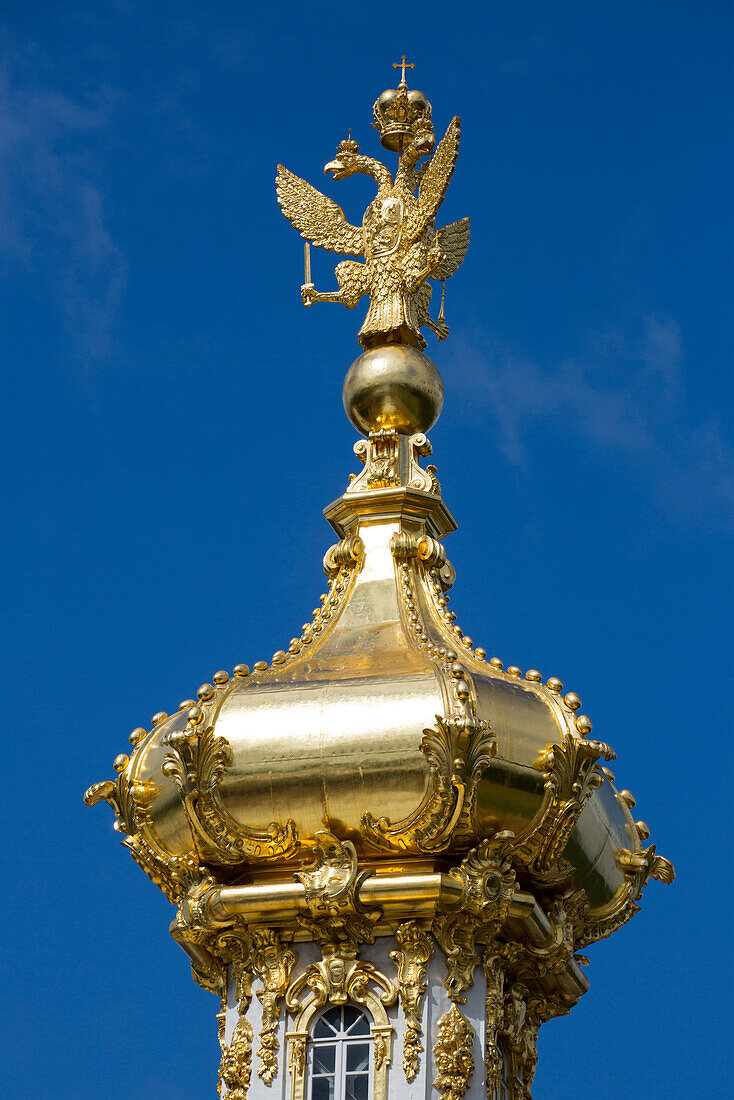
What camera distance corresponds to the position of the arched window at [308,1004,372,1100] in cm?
2238

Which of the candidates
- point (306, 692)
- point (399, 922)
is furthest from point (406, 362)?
point (399, 922)

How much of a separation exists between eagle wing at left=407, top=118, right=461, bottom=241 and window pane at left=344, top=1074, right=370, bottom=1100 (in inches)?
358

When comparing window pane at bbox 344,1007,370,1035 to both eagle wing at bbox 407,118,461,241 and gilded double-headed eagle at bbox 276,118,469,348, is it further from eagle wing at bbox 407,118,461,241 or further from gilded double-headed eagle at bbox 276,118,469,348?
eagle wing at bbox 407,118,461,241

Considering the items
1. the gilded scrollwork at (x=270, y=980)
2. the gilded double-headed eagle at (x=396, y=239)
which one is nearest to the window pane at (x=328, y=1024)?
the gilded scrollwork at (x=270, y=980)

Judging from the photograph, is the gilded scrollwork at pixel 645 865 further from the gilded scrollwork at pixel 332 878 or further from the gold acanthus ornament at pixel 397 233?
the gold acanthus ornament at pixel 397 233

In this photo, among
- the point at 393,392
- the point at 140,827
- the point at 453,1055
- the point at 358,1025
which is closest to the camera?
the point at 453,1055

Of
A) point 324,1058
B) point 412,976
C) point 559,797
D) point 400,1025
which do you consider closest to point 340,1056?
point 324,1058

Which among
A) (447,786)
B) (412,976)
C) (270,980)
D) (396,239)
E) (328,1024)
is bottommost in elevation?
(328,1024)

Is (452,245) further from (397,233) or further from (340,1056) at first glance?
(340,1056)

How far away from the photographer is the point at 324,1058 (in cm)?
2261

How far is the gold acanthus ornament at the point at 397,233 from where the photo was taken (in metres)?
27.2

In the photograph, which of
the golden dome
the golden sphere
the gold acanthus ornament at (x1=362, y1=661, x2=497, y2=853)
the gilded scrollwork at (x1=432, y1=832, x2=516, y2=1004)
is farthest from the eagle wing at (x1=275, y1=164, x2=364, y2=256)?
the gilded scrollwork at (x1=432, y1=832, x2=516, y2=1004)

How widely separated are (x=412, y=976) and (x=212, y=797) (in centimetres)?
229

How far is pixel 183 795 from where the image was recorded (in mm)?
23188
